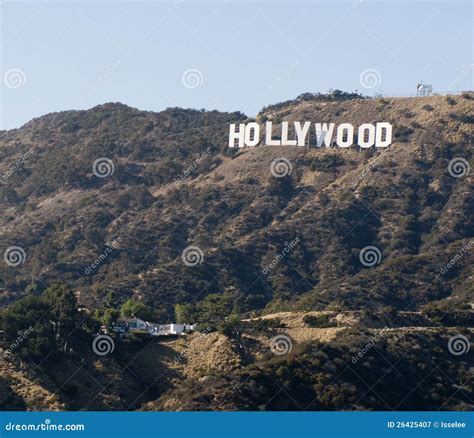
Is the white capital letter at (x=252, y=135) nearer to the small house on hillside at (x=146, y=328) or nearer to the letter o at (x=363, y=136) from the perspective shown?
the letter o at (x=363, y=136)

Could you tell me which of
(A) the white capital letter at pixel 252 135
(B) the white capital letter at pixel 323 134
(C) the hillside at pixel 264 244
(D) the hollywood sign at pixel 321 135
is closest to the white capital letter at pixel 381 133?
(D) the hollywood sign at pixel 321 135

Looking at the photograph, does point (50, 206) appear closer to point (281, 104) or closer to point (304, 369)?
point (281, 104)

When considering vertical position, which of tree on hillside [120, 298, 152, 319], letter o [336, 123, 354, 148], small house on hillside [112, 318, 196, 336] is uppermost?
letter o [336, 123, 354, 148]

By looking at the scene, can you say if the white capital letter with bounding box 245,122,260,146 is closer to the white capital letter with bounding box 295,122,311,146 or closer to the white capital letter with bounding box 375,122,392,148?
the white capital letter with bounding box 295,122,311,146

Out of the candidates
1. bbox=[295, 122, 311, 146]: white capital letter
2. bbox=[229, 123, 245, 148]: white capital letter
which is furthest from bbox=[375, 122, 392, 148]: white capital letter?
bbox=[229, 123, 245, 148]: white capital letter

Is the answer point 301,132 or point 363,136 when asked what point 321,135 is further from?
point 363,136
